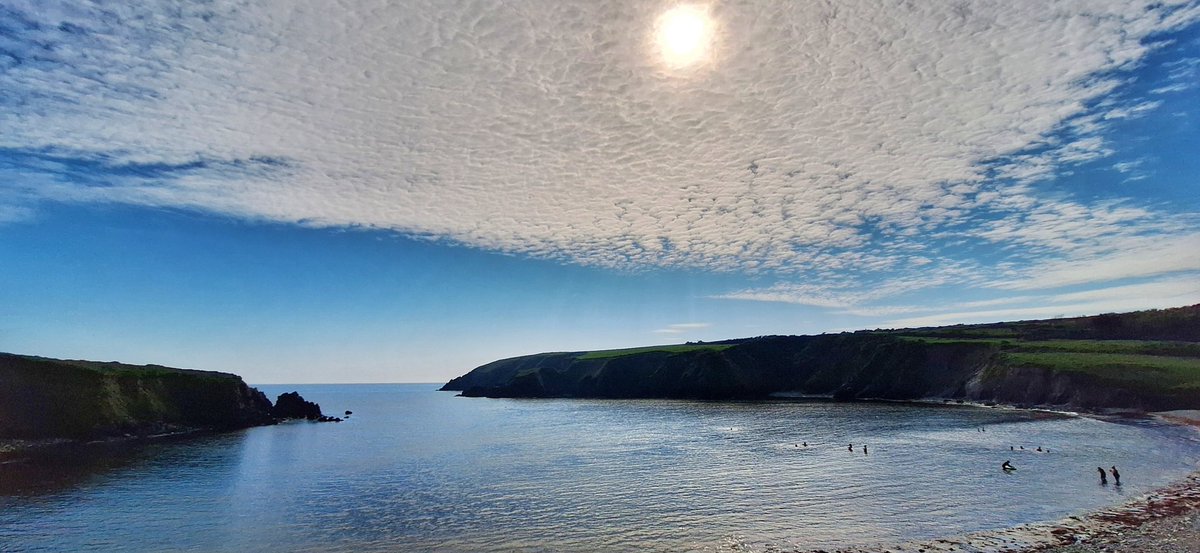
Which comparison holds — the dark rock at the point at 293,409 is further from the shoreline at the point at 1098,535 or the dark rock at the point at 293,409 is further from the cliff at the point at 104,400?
the shoreline at the point at 1098,535

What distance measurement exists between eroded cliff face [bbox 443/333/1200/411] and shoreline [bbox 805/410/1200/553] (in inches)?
2700

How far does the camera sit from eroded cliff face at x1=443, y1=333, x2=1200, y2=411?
9575cm

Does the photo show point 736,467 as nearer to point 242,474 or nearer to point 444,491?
point 444,491

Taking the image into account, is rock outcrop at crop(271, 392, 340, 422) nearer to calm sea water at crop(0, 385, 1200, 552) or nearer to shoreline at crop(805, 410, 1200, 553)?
calm sea water at crop(0, 385, 1200, 552)

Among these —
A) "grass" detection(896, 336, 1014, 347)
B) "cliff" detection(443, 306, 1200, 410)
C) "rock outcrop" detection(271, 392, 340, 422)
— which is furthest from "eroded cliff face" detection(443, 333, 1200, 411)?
"rock outcrop" detection(271, 392, 340, 422)

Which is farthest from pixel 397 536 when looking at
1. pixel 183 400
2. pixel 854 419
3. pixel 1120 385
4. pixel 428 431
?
pixel 1120 385

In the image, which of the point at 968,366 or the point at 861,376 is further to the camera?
the point at 861,376

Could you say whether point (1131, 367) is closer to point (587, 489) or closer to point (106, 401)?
point (587, 489)

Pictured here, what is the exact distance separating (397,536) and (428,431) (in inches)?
2745

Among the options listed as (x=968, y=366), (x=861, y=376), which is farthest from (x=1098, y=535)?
(x=861, y=376)

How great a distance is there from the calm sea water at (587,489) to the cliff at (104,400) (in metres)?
12.0

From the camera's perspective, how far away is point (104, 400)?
286 feet

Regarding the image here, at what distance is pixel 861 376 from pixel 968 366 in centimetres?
2615

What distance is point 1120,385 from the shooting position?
88.4 m
